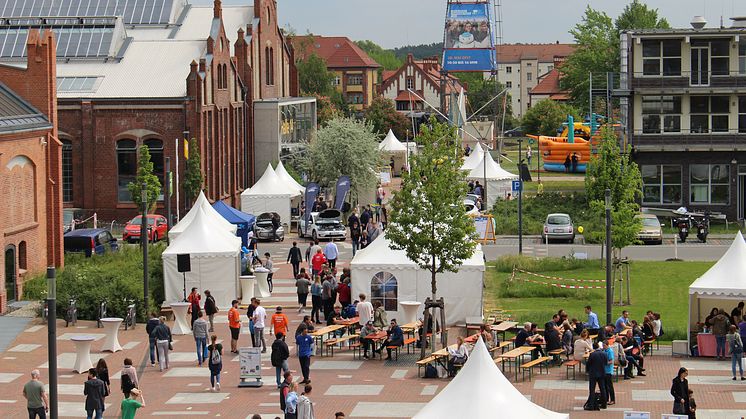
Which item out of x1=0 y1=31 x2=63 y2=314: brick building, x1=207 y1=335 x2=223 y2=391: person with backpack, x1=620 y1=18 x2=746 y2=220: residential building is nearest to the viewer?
x1=207 y1=335 x2=223 y2=391: person with backpack

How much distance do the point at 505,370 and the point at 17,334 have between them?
43.1ft

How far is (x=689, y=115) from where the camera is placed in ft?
198

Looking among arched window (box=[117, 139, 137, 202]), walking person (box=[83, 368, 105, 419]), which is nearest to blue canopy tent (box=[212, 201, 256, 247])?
arched window (box=[117, 139, 137, 202])

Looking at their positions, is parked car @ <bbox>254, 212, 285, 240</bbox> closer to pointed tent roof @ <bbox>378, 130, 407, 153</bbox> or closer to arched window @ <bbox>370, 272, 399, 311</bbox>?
arched window @ <bbox>370, 272, 399, 311</bbox>

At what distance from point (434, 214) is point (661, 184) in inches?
1191

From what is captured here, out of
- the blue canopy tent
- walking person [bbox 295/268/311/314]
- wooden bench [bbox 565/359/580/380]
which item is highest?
the blue canopy tent

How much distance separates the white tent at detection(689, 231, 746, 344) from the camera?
3262cm

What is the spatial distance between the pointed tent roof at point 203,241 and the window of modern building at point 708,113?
26.6m

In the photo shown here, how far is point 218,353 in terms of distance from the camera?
1123 inches

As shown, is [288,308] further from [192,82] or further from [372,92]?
[372,92]

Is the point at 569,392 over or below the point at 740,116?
below

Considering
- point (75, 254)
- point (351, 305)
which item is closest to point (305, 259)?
point (75, 254)

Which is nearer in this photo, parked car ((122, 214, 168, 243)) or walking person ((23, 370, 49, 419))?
walking person ((23, 370, 49, 419))

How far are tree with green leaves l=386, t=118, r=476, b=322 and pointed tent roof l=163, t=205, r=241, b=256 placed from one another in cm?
803
